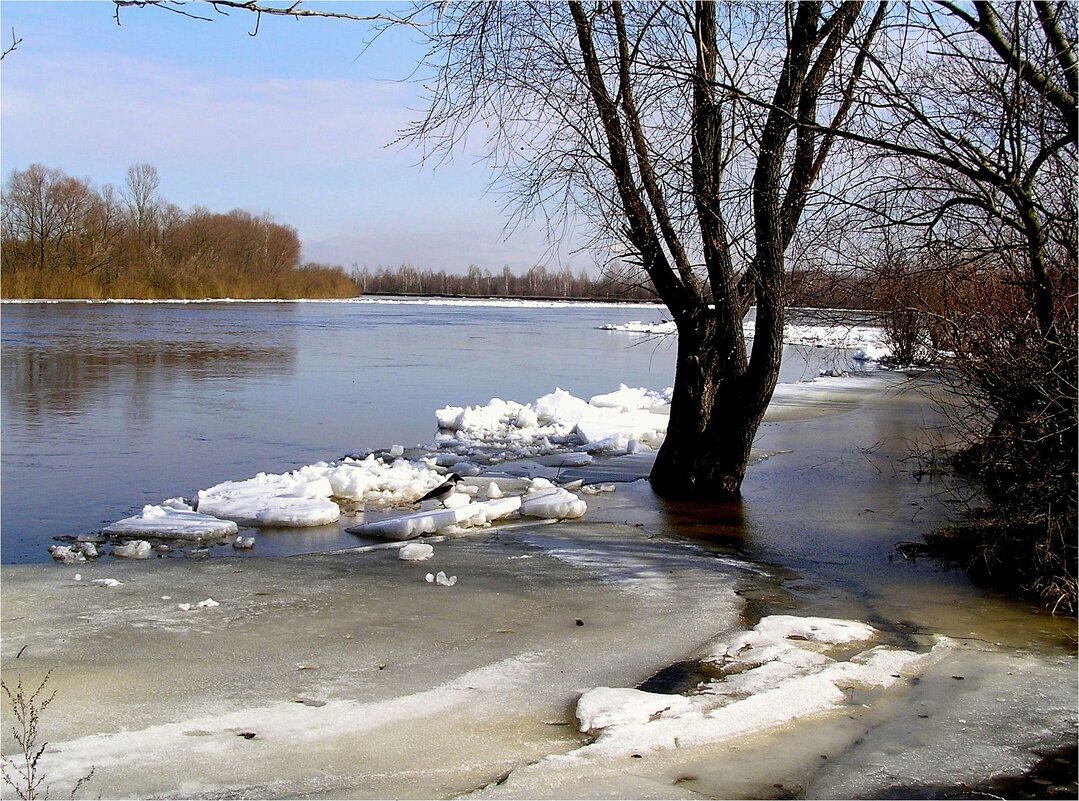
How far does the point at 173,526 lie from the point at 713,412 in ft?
17.7

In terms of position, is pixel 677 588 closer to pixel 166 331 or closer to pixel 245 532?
pixel 245 532

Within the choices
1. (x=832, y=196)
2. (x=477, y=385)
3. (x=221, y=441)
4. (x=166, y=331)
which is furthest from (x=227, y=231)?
(x=832, y=196)

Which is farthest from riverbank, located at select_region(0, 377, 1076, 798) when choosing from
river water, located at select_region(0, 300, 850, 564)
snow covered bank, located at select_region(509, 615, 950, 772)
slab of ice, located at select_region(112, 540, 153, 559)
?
river water, located at select_region(0, 300, 850, 564)

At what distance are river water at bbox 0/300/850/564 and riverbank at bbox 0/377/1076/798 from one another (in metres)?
3.03

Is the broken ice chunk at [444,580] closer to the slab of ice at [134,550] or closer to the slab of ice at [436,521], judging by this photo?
the slab of ice at [436,521]

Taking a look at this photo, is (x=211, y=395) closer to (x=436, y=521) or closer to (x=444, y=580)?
(x=436, y=521)

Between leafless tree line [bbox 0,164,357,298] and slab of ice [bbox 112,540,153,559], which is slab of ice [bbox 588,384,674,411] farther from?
leafless tree line [bbox 0,164,357,298]

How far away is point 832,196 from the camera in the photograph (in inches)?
299

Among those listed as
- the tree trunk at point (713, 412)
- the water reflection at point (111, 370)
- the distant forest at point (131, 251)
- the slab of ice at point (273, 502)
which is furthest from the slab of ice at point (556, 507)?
the distant forest at point (131, 251)

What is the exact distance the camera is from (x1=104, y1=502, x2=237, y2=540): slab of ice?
854 centimetres

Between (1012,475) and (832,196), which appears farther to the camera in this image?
(832,196)

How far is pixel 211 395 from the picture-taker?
62.7 feet

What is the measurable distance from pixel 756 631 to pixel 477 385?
17740 mm

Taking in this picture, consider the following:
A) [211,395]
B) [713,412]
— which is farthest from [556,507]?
[211,395]
